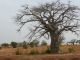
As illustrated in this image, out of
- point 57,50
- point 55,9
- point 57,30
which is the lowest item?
point 57,50

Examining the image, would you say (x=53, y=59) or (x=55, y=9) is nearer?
(x=53, y=59)

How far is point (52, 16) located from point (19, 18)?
146 inches

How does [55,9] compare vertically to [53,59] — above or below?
above

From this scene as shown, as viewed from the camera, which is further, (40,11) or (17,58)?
(40,11)

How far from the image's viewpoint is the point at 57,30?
35.8 meters

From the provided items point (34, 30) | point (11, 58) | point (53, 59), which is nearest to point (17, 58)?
point (11, 58)

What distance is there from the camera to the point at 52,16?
35.6m

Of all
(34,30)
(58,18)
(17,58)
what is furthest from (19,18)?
(17,58)

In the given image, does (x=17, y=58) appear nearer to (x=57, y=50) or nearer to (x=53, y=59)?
(x=53, y=59)

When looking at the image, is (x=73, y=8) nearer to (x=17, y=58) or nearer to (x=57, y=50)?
(x=57, y=50)

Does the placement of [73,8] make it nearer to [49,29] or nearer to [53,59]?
[49,29]

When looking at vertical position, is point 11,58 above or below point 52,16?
below

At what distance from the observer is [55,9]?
117 ft

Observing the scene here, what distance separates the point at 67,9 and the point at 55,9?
1479 millimetres
